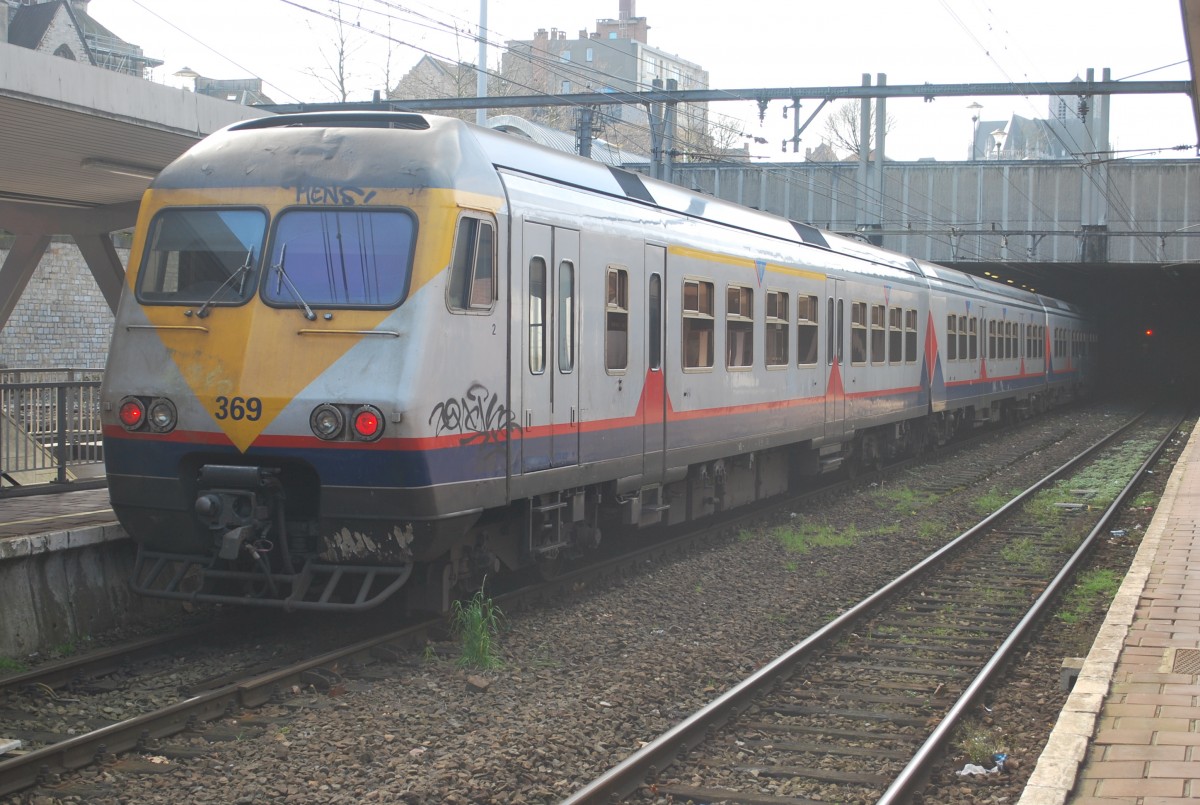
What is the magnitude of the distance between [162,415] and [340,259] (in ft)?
4.85

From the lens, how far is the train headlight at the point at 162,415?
7.76m

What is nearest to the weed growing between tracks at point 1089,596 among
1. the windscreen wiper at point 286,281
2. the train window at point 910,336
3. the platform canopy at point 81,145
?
the windscreen wiper at point 286,281

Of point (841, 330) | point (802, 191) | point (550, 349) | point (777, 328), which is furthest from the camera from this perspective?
point (802, 191)

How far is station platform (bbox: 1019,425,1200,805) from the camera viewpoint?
506 centimetres

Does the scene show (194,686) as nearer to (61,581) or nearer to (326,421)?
(326,421)

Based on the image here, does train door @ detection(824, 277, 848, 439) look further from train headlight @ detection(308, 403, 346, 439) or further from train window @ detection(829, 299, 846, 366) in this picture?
train headlight @ detection(308, 403, 346, 439)

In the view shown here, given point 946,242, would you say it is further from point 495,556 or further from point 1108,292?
point 495,556

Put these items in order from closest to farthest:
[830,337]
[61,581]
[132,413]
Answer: [132,413], [61,581], [830,337]

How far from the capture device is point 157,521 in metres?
7.94

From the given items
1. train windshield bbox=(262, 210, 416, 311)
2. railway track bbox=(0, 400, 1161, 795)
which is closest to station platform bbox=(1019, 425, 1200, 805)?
railway track bbox=(0, 400, 1161, 795)

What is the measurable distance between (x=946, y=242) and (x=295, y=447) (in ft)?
118

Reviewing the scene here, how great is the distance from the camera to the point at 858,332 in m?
16.8

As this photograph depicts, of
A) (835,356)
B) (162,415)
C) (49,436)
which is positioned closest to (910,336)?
(835,356)

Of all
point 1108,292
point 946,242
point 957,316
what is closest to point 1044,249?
point 946,242
